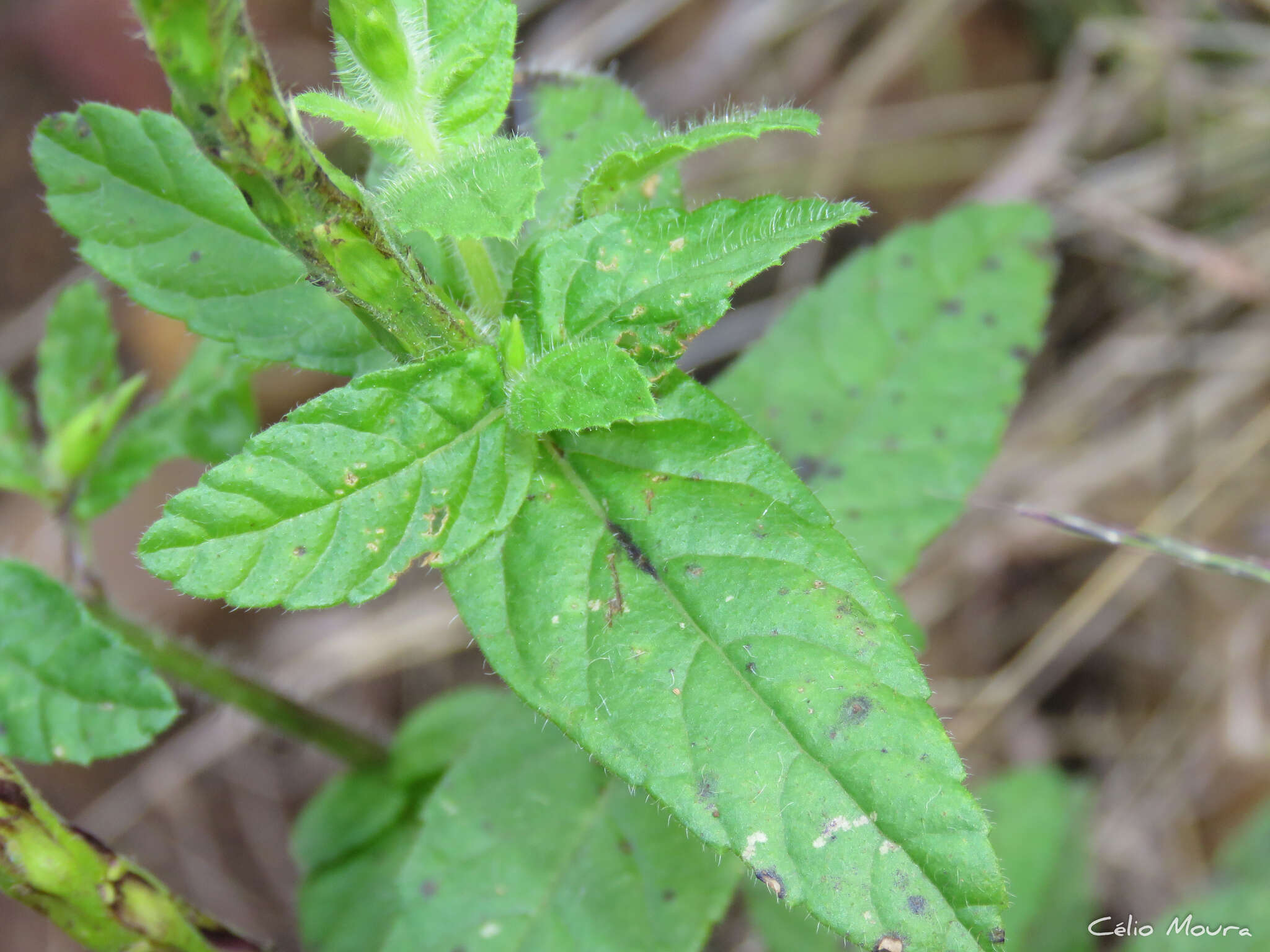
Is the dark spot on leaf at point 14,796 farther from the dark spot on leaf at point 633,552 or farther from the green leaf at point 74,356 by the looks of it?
the green leaf at point 74,356

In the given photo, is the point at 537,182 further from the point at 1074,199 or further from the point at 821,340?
the point at 1074,199

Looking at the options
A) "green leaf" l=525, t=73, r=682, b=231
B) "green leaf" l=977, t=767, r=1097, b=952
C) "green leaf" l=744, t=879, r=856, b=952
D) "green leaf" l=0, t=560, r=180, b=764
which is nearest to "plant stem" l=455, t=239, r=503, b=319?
"green leaf" l=525, t=73, r=682, b=231

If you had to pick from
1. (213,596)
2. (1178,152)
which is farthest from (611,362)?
(1178,152)

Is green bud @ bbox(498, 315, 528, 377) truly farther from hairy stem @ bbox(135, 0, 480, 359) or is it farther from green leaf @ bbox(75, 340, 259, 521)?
green leaf @ bbox(75, 340, 259, 521)
